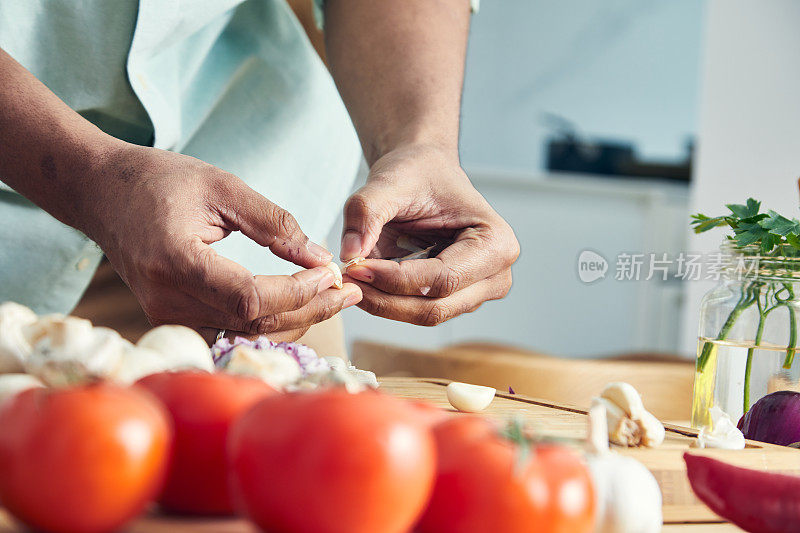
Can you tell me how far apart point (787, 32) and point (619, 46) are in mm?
2956

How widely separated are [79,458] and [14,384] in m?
0.15

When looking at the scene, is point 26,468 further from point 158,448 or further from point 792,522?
point 792,522

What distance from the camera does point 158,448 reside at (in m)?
0.27

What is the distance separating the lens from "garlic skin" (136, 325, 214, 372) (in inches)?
17.1

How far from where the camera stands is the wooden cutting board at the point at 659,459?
1.03ft

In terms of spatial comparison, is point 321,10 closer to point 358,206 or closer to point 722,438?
point 358,206

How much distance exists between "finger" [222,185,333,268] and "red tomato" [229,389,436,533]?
47cm

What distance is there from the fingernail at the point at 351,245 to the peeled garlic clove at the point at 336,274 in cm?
3

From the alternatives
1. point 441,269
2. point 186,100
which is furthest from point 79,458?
point 186,100

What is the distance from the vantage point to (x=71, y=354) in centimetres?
35

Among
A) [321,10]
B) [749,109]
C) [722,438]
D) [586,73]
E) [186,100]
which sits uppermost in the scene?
[586,73]

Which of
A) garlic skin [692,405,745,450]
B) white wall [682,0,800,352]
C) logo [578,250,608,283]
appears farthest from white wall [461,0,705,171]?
garlic skin [692,405,745,450]

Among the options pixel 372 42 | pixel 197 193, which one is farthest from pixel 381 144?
pixel 197 193

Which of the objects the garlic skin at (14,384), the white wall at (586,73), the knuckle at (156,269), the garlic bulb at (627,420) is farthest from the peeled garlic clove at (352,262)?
the white wall at (586,73)
